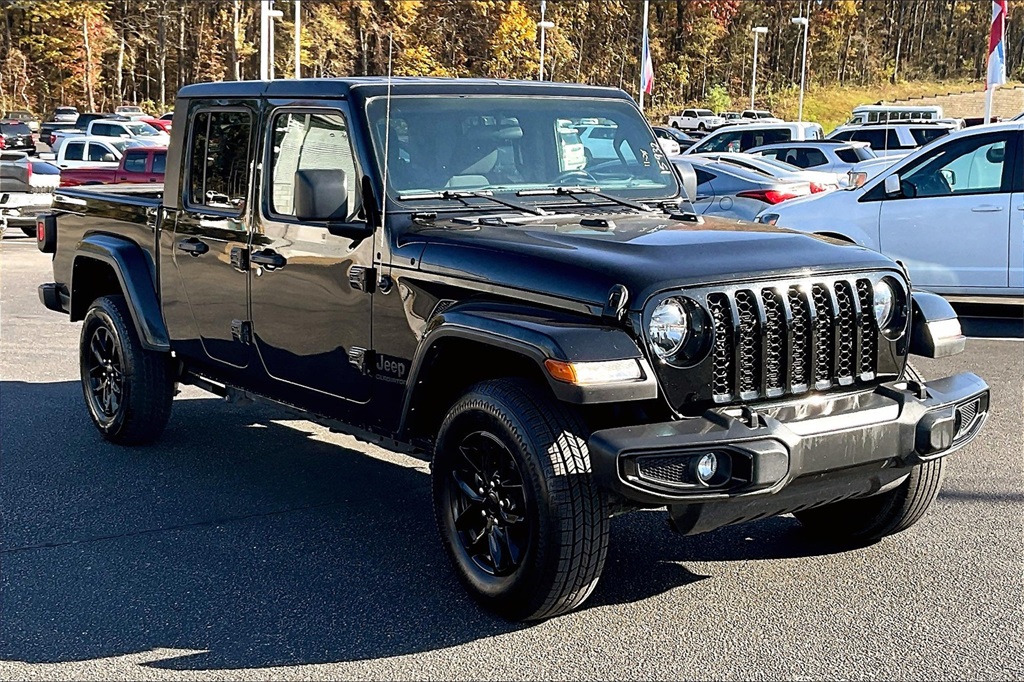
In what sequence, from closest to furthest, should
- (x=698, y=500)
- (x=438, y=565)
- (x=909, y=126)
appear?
(x=698, y=500) < (x=438, y=565) < (x=909, y=126)

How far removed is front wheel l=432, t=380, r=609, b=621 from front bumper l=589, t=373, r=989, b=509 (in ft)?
0.55

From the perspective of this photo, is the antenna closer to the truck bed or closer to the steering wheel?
the steering wheel

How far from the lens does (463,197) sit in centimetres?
515

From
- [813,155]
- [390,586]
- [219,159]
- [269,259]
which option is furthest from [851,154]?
[390,586]

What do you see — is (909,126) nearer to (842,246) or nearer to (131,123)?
(131,123)

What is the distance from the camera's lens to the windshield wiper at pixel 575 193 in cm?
530

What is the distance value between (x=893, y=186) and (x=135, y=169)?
48.4ft

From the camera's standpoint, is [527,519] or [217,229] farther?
[217,229]

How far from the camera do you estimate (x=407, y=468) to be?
21.5ft

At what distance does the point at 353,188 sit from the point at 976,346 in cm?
671

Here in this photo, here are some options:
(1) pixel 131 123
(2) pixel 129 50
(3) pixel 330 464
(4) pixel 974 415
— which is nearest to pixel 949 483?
(4) pixel 974 415

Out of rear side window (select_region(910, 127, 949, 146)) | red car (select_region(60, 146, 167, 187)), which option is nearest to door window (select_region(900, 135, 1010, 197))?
red car (select_region(60, 146, 167, 187))

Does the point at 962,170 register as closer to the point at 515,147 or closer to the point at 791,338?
the point at 515,147

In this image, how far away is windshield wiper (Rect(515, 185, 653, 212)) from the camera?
530cm
